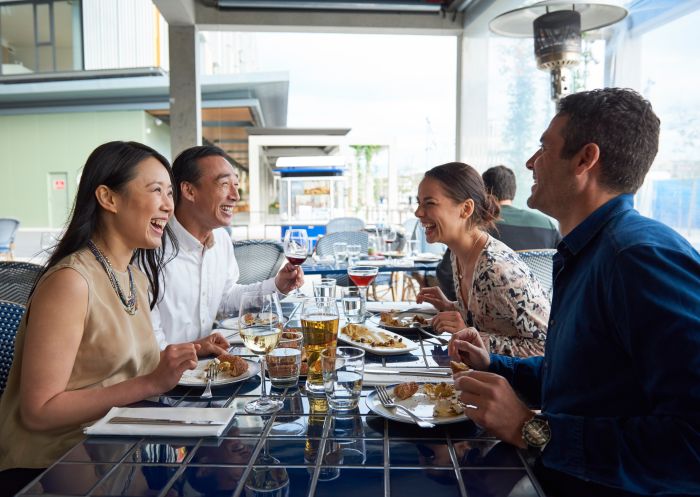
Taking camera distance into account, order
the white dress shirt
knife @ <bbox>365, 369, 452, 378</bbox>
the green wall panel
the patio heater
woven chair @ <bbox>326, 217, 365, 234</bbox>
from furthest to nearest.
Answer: the green wall panel
woven chair @ <bbox>326, 217, 365, 234</bbox>
the patio heater
the white dress shirt
knife @ <bbox>365, 369, 452, 378</bbox>

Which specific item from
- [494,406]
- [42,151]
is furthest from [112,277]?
[42,151]

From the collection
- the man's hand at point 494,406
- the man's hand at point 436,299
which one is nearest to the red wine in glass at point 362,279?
the man's hand at point 436,299

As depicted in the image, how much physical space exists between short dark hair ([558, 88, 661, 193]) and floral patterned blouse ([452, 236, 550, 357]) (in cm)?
89

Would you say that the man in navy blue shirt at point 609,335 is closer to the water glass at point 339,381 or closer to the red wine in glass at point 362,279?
the water glass at point 339,381

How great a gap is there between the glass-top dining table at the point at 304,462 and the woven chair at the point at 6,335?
757mm

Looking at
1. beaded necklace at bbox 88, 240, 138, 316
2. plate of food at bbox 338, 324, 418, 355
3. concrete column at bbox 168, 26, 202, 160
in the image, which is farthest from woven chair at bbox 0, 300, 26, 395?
concrete column at bbox 168, 26, 202, 160

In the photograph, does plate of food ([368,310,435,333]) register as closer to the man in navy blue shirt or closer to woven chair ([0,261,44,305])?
the man in navy blue shirt

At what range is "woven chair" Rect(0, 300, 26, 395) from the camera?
1.67 m

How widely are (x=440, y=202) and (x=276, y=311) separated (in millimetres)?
1383

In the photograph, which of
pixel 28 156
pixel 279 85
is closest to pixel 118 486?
pixel 279 85

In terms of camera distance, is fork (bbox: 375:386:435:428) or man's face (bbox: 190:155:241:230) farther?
man's face (bbox: 190:155:241:230)

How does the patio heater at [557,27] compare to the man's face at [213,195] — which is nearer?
the man's face at [213,195]

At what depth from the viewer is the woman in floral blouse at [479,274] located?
6.94 feet

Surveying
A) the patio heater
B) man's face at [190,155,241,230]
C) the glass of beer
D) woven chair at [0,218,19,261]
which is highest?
the patio heater
